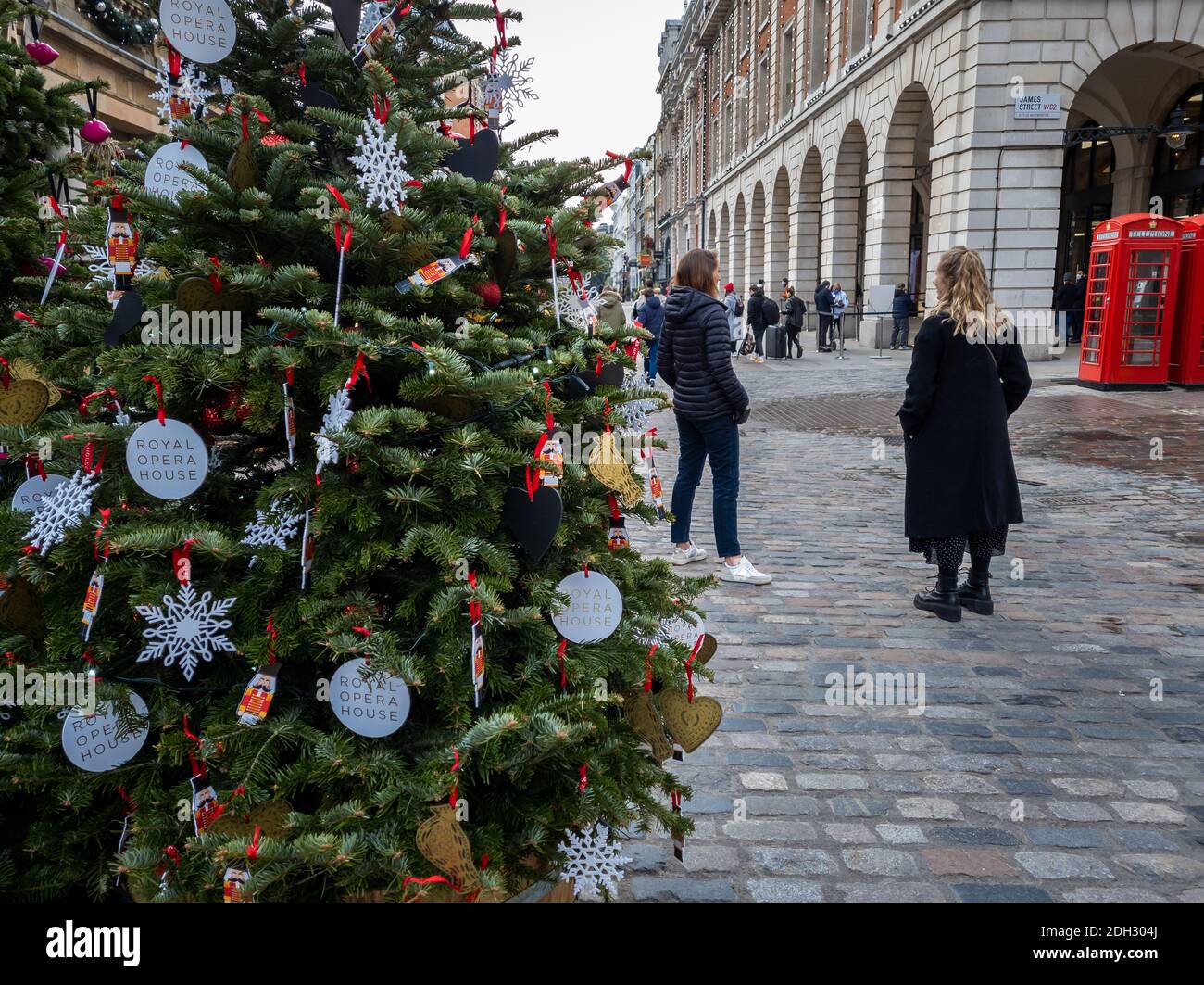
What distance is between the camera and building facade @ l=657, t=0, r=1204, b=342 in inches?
768

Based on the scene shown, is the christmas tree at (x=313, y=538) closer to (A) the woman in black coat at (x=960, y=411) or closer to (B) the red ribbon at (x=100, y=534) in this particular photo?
(B) the red ribbon at (x=100, y=534)

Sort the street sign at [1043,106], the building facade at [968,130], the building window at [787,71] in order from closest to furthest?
the street sign at [1043,106] < the building facade at [968,130] < the building window at [787,71]

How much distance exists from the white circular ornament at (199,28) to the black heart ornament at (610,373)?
4.30ft

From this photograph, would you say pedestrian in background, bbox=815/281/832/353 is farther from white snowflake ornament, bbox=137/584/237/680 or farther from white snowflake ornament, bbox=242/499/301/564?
white snowflake ornament, bbox=137/584/237/680

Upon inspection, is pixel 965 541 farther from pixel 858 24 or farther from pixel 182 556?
pixel 858 24

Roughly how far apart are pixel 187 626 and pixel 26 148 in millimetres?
3266

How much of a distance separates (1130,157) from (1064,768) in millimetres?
27157

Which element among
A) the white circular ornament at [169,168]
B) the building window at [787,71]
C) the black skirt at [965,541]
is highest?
the building window at [787,71]

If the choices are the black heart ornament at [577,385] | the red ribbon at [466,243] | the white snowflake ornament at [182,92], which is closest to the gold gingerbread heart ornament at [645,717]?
the black heart ornament at [577,385]

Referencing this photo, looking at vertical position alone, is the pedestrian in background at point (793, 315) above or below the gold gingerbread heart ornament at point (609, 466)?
above

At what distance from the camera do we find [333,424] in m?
2.14

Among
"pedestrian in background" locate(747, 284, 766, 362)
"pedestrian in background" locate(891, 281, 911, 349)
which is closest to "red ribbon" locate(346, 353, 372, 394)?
Result: "pedestrian in background" locate(747, 284, 766, 362)

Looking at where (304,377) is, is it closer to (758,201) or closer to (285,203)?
(285,203)

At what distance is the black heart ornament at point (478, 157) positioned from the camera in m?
2.59
